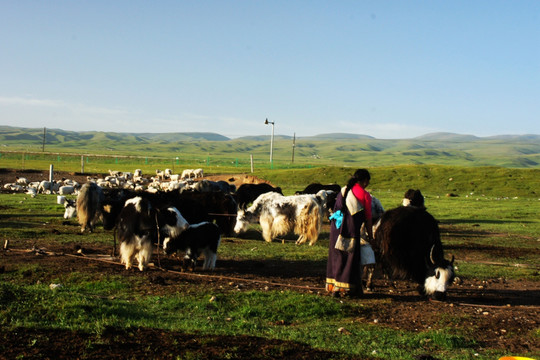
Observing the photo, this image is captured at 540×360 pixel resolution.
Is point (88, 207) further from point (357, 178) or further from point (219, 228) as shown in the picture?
point (357, 178)

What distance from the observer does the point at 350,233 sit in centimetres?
944

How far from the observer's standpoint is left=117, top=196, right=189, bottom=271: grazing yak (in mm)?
11594

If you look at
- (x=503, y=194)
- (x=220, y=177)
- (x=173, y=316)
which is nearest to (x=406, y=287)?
(x=173, y=316)

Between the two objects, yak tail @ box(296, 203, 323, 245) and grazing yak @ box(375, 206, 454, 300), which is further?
yak tail @ box(296, 203, 323, 245)

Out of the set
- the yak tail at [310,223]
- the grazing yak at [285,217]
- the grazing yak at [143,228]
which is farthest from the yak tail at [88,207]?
the yak tail at [310,223]

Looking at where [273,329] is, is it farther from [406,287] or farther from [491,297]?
[491,297]

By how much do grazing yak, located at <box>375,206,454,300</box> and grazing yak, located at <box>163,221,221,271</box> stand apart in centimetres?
365

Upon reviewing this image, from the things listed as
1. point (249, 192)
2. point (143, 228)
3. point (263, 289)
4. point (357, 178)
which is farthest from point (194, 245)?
point (249, 192)

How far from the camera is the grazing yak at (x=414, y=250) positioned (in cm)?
1009

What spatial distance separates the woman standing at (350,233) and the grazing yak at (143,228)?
388 cm

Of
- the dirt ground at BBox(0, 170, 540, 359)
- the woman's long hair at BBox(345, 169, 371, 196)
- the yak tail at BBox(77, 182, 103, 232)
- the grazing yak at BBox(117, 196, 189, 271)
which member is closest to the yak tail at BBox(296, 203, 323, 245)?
the dirt ground at BBox(0, 170, 540, 359)

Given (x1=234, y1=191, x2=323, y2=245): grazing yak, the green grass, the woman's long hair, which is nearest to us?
the green grass

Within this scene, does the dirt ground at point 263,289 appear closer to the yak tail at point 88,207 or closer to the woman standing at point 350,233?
the woman standing at point 350,233

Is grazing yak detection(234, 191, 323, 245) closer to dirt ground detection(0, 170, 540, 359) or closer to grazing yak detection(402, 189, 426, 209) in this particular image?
grazing yak detection(402, 189, 426, 209)
